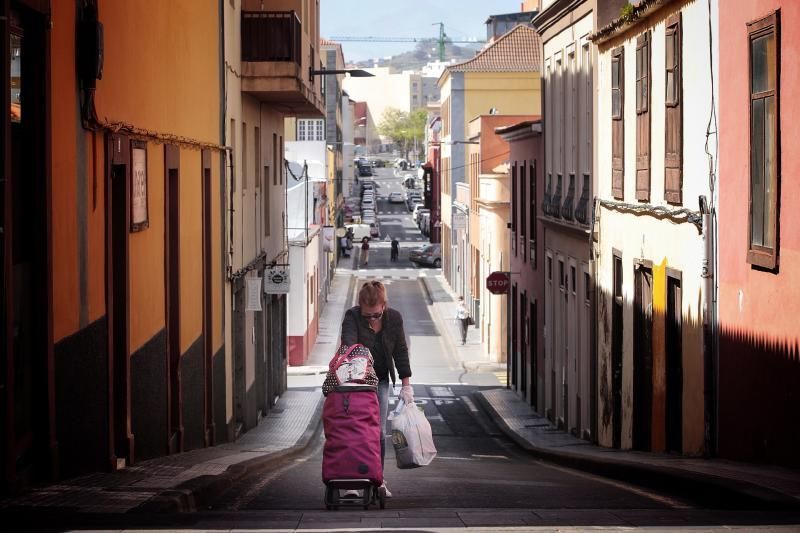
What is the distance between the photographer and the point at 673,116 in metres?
14.6

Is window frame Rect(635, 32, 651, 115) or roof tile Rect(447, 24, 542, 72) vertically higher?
roof tile Rect(447, 24, 542, 72)

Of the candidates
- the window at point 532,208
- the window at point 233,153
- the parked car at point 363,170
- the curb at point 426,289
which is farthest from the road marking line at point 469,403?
the parked car at point 363,170

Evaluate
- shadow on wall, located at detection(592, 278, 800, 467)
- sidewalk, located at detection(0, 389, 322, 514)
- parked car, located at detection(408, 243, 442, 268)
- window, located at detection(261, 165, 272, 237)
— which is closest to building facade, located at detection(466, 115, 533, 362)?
window, located at detection(261, 165, 272, 237)

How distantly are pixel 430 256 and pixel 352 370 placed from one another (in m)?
63.7

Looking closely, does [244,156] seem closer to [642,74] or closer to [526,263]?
[642,74]

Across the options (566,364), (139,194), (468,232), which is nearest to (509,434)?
(566,364)

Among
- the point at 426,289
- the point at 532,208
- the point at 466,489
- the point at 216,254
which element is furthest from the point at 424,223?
the point at 466,489

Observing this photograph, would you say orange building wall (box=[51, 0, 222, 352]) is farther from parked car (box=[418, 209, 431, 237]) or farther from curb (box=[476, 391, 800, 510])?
parked car (box=[418, 209, 431, 237])

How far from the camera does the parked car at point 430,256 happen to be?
72.8 m

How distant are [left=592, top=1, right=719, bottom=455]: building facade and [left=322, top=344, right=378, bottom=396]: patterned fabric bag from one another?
4.66 m

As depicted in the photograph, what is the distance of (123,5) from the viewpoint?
36.3ft

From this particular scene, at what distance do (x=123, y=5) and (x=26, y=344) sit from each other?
3.69 m

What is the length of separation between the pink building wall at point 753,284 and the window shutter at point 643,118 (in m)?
3.90

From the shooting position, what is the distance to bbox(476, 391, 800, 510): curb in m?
8.84
